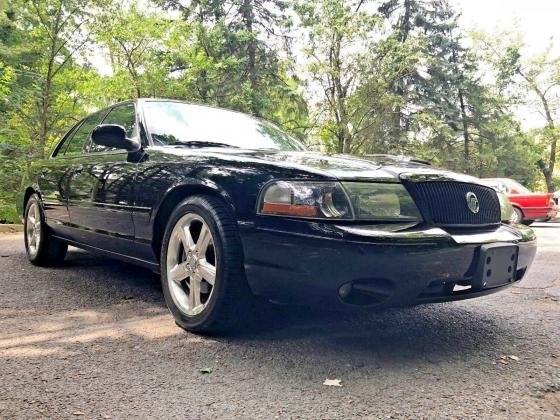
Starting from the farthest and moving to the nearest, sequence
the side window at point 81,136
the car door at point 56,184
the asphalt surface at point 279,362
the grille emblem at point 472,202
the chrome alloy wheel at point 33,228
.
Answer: the chrome alloy wheel at point 33,228 < the side window at point 81,136 < the car door at point 56,184 < the grille emblem at point 472,202 < the asphalt surface at point 279,362

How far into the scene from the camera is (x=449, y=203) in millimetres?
2410

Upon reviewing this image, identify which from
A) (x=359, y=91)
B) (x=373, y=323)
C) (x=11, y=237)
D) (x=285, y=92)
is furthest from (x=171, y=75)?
(x=373, y=323)

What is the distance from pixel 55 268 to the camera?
4.57 meters

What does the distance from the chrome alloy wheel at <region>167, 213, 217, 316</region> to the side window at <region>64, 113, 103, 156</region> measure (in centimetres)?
195

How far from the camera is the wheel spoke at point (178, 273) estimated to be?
9.00 ft

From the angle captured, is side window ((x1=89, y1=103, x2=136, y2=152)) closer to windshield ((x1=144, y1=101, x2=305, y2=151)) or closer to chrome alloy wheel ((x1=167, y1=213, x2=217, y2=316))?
windshield ((x1=144, y1=101, x2=305, y2=151))

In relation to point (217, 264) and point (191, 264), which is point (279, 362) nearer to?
point (217, 264)

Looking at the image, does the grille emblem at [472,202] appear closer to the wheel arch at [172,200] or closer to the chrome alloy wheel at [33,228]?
the wheel arch at [172,200]

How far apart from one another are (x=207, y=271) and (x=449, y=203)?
4.30 ft

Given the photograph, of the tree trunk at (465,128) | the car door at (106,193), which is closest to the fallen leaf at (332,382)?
the car door at (106,193)

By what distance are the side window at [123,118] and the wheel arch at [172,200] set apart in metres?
0.84

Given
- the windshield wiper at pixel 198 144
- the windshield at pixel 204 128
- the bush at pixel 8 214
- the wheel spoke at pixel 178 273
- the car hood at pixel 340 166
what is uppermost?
the windshield at pixel 204 128

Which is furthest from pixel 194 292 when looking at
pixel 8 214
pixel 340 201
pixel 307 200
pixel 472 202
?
pixel 8 214

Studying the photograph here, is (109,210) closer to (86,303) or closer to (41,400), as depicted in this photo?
(86,303)
